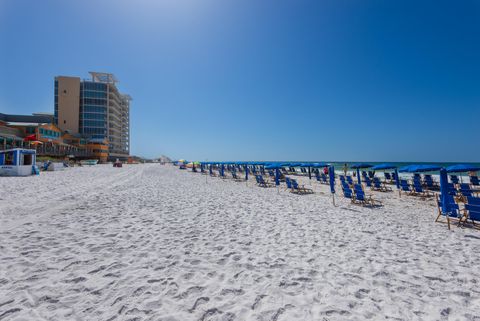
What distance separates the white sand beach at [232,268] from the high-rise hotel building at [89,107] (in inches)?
2792

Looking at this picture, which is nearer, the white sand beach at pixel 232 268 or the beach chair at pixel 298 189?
the white sand beach at pixel 232 268

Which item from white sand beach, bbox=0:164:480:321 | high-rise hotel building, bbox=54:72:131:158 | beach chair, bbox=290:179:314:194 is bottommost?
white sand beach, bbox=0:164:480:321

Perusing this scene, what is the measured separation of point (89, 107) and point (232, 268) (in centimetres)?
8215

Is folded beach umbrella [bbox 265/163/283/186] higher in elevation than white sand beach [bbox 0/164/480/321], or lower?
higher

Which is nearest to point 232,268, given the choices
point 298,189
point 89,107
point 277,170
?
point 298,189

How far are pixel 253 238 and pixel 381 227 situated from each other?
370cm

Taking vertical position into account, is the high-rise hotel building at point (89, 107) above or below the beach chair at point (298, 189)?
above

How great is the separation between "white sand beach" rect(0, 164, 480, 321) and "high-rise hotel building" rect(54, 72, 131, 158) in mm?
70927

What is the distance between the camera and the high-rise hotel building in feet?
211

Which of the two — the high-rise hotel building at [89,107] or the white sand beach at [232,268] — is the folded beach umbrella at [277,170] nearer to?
the white sand beach at [232,268]

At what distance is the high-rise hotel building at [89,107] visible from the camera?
211 ft

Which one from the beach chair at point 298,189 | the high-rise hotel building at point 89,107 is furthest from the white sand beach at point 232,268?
the high-rise hotel building at point 89,107

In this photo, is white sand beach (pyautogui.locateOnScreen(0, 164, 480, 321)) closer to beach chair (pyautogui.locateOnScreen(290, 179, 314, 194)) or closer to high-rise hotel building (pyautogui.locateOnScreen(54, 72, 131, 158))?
beach chair (pyautogui.locateOnScreen(290, 179, 314, 194))

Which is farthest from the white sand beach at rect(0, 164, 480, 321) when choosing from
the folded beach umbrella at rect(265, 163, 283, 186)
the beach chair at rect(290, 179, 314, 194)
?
the folded beach umbrella at rect(265, 163, 283, 186)
